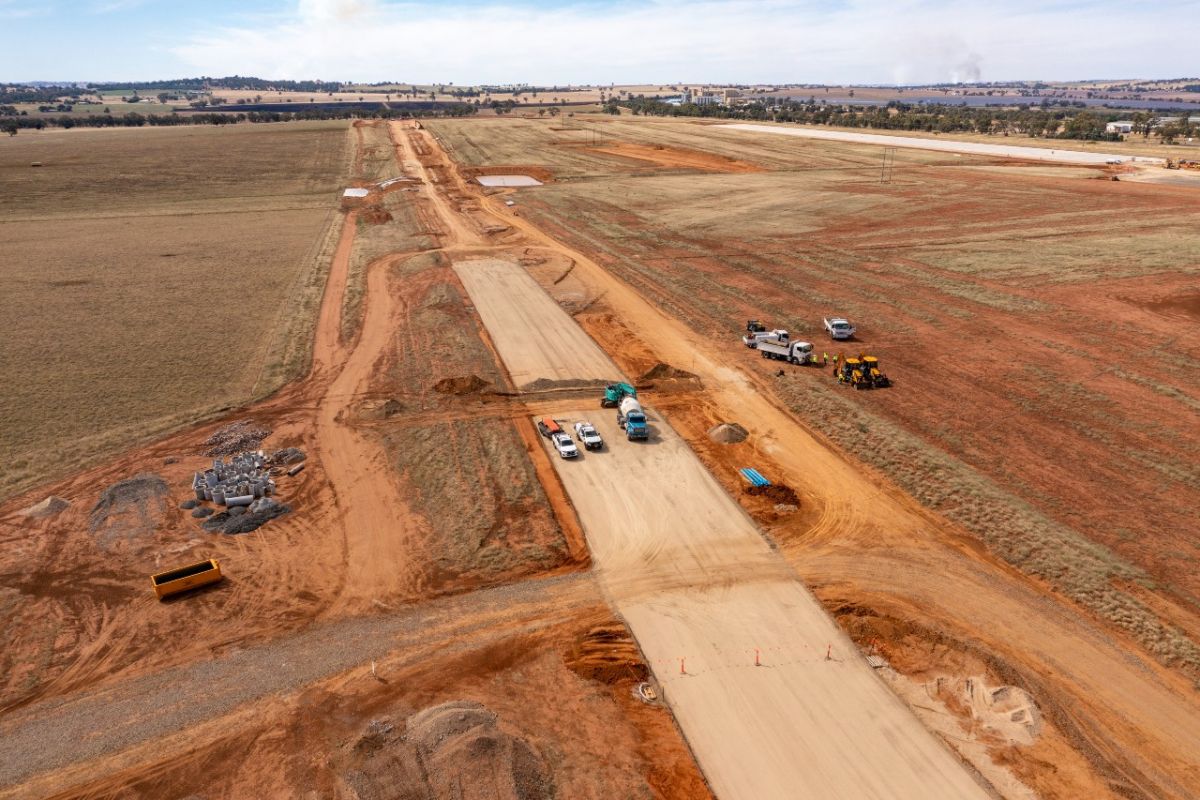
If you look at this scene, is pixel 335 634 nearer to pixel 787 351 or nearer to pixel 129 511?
pixel 129 511

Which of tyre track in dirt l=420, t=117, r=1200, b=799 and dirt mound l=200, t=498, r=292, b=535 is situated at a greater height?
dirt mound l=200, t=498, r=292, b=535

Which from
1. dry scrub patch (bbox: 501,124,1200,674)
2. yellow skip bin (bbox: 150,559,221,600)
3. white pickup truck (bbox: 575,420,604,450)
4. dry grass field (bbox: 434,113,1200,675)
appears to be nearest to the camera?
yellow skip bin (bbox: 150,559,221,600)

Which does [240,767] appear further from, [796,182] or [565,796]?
[796,182]

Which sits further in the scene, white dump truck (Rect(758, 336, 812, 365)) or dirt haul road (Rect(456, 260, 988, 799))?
white dump truck (Rect(758, 336, 812, 365))

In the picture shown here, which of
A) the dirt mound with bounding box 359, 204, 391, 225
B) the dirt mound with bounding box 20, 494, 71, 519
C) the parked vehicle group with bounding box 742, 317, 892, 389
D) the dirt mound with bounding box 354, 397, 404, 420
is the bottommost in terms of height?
the dirt mound with bounding box 20, 494, 71, 519

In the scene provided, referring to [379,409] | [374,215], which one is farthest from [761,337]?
[374,215]

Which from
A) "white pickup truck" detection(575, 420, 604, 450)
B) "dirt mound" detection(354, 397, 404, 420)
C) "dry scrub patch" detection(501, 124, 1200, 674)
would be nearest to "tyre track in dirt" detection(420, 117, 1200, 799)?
"dry scrub patch" detection(501, 124, 1200, 674)

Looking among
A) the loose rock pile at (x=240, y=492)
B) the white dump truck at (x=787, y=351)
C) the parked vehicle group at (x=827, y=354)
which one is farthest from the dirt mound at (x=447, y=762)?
the white dump truck at (x=787, y=351)

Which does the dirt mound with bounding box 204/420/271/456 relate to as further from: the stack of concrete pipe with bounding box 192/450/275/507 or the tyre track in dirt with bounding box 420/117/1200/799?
the tyre track in dirt with bounding box 420/117/1200/799

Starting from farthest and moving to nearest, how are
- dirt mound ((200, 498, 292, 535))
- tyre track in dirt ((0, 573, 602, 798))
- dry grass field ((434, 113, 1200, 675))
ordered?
dirt mound ((200, 498, 292, 535)) < dry grass field ((434, 113, 1200, 675)) < tyre track in dirt ((0, 573, 602, 798))
